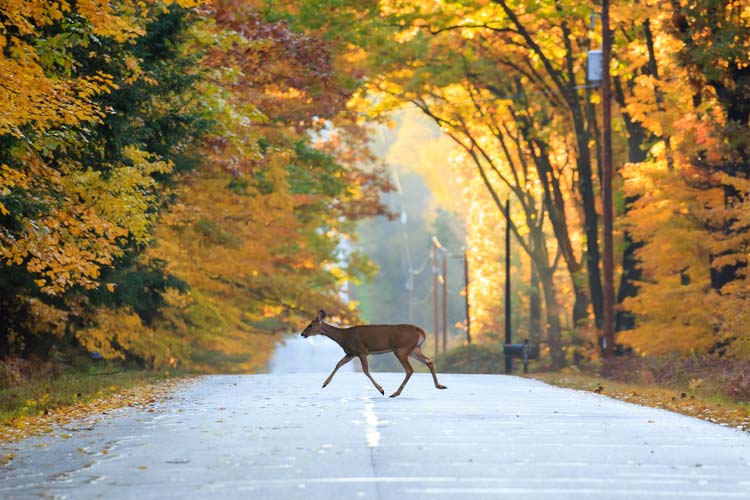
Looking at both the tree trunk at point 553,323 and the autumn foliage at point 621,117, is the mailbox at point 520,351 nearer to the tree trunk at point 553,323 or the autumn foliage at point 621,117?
the autumn foliage at point 621,117

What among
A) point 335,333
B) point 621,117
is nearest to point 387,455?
point 335,333

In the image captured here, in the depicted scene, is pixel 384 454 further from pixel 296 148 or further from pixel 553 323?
pixel 553 323

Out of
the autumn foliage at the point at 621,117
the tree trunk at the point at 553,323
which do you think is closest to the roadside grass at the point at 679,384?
the autumn foliage at the point at 621,117

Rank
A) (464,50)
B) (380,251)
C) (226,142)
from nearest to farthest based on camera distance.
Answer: (226,142) < (464,50) < (380,251)

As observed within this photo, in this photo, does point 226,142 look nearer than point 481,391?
No

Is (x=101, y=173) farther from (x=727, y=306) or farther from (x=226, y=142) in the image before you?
(x=727, y=306)

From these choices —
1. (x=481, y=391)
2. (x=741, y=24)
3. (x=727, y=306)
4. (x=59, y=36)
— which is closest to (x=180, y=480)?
(x=59, y=36)

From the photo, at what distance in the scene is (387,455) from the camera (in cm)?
1339

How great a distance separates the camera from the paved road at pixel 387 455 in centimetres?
1124

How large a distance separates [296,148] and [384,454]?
102 ft

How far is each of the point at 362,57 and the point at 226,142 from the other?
17157 mm

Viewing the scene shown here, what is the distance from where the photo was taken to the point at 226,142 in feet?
97.9

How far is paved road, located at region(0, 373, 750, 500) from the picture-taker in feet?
36.9

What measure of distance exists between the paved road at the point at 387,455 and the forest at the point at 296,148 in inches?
134
